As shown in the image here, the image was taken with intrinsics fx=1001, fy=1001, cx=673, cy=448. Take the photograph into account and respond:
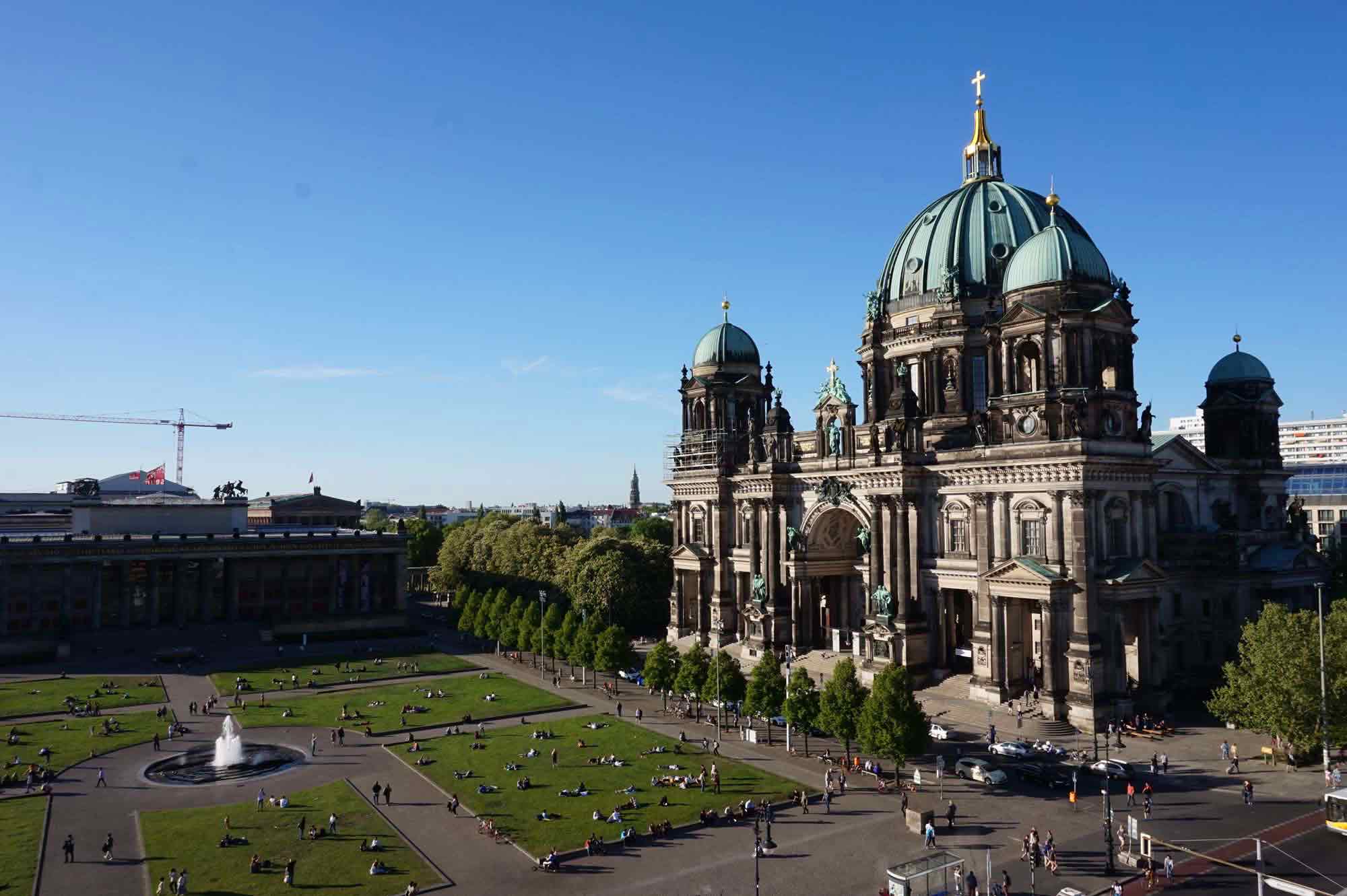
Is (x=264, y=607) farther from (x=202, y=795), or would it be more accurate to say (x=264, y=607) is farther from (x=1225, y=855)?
(x=1225, y=855)

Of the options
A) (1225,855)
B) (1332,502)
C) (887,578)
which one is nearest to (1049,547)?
(887,578)

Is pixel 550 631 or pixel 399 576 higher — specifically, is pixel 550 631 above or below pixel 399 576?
below

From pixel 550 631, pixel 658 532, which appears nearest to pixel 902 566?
pixel 550 631

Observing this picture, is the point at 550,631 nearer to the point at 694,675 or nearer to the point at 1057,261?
the point at 694,675

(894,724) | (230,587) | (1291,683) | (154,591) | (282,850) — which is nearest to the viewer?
(282,850)

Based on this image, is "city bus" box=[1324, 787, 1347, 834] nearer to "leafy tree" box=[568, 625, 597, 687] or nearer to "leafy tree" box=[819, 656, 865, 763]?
"leafy tree" box=[819, 656, 865, 763]

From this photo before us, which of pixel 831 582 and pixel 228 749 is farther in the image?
pixel 831 582

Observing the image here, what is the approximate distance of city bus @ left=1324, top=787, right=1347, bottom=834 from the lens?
46.2 metres

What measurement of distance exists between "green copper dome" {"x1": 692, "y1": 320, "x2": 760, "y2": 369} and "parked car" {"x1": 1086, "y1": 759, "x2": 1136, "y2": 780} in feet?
202

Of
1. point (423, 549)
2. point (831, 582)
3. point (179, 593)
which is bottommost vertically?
point (179, 593)

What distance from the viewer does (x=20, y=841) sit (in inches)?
1925

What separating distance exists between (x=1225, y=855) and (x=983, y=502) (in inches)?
1348

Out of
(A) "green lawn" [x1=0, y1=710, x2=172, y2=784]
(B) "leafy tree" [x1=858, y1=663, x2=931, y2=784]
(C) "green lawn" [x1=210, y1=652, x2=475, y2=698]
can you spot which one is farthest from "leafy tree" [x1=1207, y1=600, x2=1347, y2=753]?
(A) "green lawn" [x1=0, y1=710, x2=172, y2=784]

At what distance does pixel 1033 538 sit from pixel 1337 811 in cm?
2797
